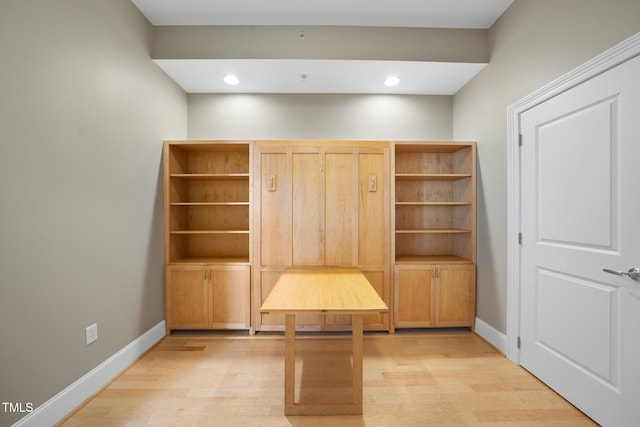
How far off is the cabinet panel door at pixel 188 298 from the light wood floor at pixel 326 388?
19 cm

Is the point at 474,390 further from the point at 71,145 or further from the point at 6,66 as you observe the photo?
the point at 6,66

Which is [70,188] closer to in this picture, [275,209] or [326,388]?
[275,209]

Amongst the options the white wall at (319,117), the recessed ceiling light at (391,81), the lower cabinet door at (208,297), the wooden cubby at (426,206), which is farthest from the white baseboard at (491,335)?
the recessed ceiling light at (391,81)

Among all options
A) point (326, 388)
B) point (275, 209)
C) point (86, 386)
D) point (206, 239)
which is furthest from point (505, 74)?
point (86, 386)

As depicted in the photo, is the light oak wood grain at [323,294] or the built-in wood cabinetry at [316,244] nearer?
the light oak wood grain at [323,294]

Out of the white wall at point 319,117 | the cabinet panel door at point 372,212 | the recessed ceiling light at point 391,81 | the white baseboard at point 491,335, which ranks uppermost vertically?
the recessed ceiling light at point 391,81

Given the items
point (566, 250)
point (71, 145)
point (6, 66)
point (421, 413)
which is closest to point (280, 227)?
point (71, 145)

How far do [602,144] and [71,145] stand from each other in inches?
129

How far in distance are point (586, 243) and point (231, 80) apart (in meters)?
3.37

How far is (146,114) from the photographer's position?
2637 mm

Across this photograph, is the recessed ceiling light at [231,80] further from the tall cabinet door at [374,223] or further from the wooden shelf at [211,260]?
the wooden shelf at [211,260]

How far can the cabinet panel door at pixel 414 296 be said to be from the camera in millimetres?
2984

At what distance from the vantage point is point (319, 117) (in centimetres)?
346

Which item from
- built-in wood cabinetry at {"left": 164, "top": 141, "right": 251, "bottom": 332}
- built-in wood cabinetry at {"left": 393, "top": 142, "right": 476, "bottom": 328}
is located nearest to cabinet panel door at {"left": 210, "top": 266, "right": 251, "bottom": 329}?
built-in wood cabinetry at {"left": 164, "top": 141, "right": 251, "bottom": 332}
